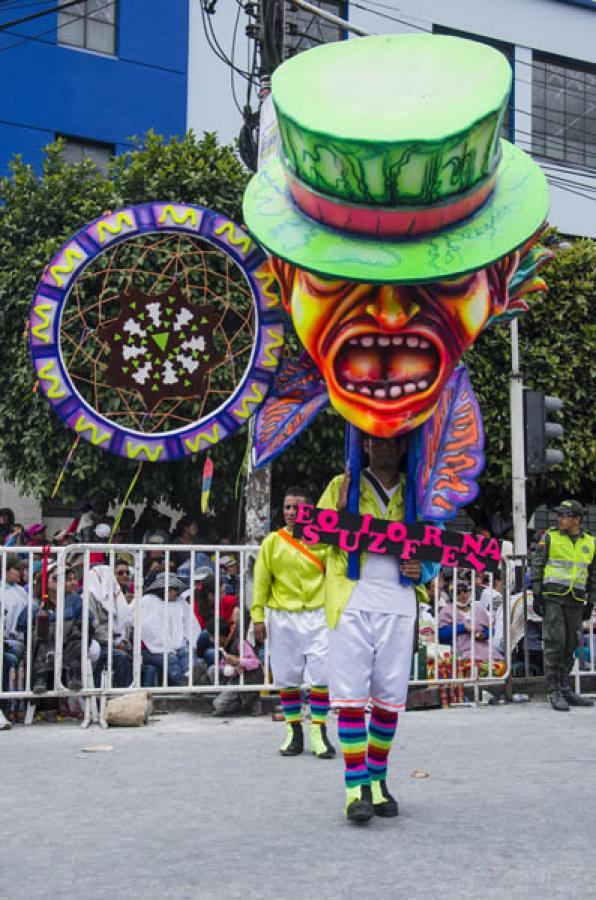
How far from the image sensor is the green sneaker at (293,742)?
809 cm

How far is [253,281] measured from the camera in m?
7.29

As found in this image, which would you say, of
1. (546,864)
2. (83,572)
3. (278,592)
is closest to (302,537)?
(546,864)

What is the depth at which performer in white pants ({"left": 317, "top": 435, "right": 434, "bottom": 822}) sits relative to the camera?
19.1 feet

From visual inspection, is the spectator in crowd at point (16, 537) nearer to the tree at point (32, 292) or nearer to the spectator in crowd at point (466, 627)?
the tree at point (32, 292)

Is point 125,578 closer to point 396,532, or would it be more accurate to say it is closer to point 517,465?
point 396,532

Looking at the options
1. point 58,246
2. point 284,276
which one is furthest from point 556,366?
point 284,276

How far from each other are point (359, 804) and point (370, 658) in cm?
67

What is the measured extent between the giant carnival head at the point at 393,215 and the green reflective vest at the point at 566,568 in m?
5.11

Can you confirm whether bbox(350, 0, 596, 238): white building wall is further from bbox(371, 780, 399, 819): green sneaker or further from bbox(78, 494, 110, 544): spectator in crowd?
bbox(371, 780, 399, 819): green sneaker

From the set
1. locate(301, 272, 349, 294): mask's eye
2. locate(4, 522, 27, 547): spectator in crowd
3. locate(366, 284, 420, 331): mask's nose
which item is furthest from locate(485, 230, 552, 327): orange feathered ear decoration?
locate(4, 522, 27, 547): spectator in crowd

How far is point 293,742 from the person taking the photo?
26.7 feet

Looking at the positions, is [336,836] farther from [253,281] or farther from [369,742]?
[253,281]

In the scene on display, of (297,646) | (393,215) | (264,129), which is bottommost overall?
(297,646)

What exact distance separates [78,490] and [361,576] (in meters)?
10.2
